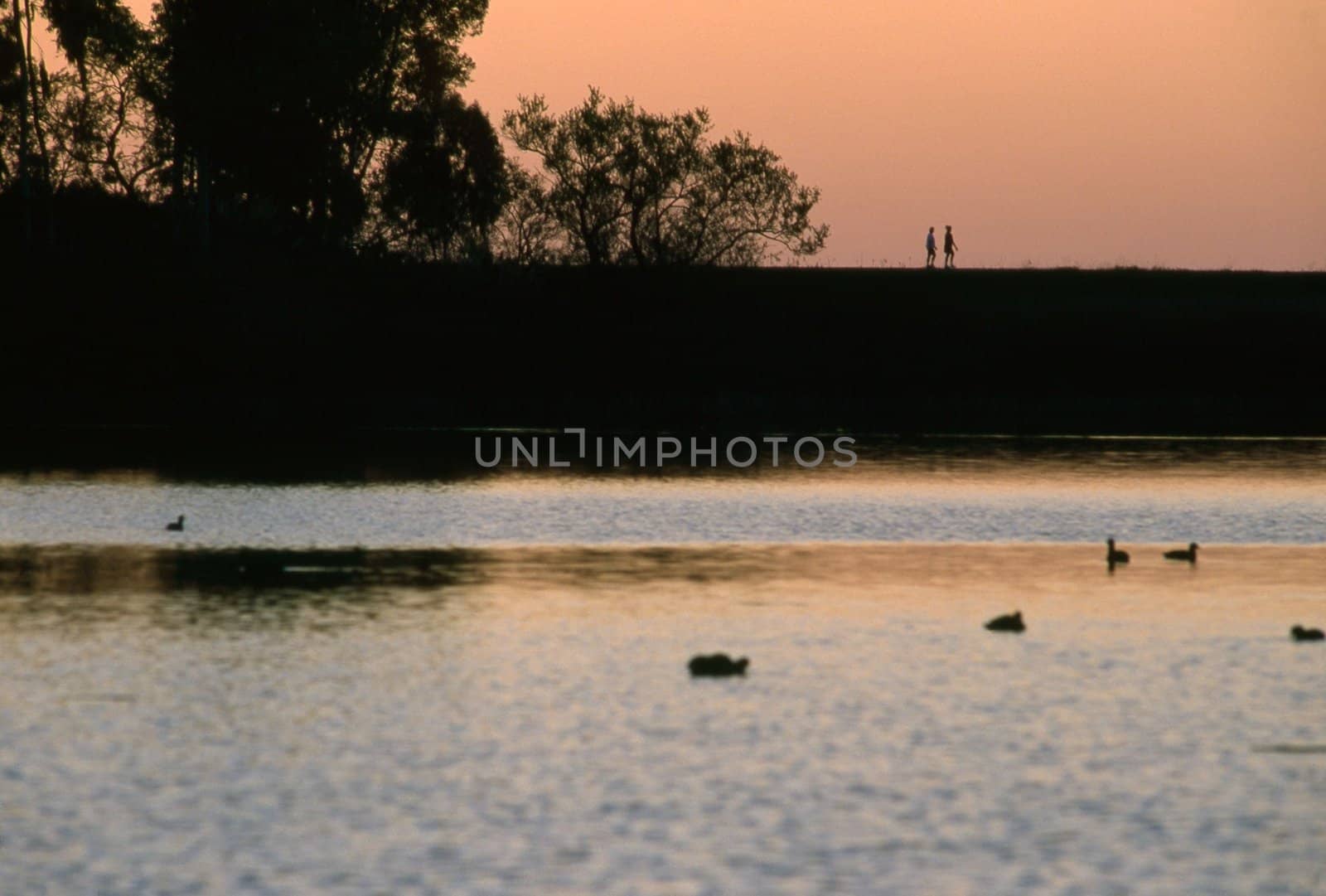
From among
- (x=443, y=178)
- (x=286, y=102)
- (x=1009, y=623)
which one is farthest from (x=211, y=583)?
(x=443, y=178)

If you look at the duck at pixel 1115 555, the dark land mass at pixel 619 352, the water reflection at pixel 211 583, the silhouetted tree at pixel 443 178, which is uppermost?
the silhouetted tree at pixel 443 178

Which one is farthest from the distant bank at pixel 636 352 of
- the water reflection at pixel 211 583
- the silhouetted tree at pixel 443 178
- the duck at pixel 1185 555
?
the duck at pixel 1185 555

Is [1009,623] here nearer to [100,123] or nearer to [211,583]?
[211,583]

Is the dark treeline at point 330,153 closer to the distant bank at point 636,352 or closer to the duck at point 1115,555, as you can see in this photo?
the distant bank at point 636,352

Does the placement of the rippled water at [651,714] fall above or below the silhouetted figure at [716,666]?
below

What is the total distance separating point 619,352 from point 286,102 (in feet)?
53.6

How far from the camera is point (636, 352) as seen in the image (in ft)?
262

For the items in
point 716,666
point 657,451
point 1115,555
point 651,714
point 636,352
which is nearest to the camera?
point 651,714

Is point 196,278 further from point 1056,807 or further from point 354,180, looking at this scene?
point 1056,807

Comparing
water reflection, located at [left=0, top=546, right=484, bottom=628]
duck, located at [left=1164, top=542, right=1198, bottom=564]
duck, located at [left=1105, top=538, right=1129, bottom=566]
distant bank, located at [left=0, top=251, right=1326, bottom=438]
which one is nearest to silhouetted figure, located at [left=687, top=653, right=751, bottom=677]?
water reflection, located at [left=0, top=546, right=484, bottom=628]

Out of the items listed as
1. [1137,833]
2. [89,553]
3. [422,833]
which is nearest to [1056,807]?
[1137,833]

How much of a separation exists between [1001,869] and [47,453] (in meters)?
52.1

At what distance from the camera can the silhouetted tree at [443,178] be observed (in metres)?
79.4

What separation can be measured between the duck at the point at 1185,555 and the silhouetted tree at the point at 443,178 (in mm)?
50935
